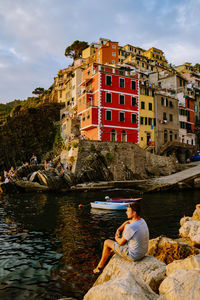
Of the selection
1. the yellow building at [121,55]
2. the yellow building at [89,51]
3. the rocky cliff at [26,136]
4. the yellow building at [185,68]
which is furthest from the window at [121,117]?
the yellow building at [185,68]

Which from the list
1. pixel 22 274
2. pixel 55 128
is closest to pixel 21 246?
pixel 22 274

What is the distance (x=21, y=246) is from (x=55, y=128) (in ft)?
168

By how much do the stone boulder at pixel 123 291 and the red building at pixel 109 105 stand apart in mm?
35190

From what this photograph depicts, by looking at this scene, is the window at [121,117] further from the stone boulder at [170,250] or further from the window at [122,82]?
the stone boulder at [170,250]

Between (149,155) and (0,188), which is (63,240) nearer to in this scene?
(0,188)

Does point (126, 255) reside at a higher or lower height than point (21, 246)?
higher

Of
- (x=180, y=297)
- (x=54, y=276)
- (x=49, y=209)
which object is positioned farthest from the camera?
(x=49, y=209)

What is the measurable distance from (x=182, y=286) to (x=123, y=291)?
989mm

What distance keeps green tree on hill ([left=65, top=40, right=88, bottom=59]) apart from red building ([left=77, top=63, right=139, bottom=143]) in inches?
1615

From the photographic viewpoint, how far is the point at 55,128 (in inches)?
2362

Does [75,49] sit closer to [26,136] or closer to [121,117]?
[26,136]

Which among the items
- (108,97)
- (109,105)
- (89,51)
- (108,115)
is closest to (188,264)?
(108,115)

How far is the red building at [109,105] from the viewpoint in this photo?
39.7 m

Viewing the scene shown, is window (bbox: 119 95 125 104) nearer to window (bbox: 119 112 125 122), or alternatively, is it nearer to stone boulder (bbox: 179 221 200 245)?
window (bbox: 119 112 125 122)
